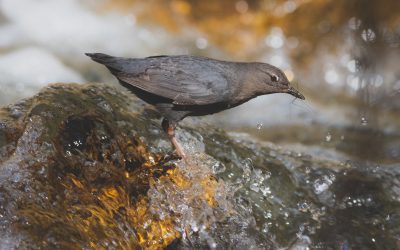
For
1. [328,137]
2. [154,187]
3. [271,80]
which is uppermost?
[271,80]

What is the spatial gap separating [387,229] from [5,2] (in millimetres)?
6512

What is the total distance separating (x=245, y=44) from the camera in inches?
356

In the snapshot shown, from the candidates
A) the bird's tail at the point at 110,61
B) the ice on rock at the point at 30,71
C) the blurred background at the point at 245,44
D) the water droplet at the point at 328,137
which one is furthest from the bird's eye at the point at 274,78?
the ice on rock at the point at 30,71

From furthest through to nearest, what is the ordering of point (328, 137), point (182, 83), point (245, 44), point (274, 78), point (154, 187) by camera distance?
point (245, 44) < point (328, 137) < point (274, 78) < point (182, 83) < point (154, 187)

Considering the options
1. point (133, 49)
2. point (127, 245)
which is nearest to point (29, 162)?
point (127, 245)

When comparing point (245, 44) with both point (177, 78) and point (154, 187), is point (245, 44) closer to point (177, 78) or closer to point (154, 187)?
point (177, 78)

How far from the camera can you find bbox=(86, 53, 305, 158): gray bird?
4711mm

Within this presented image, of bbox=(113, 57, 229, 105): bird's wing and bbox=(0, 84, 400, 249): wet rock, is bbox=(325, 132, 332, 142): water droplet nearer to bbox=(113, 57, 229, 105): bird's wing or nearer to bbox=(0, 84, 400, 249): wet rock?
bbox=(0, 84, 400, 249): wet rock

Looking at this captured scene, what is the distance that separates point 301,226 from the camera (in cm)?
473

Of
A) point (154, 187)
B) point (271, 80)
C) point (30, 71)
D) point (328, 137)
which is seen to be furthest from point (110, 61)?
point (328, 137)

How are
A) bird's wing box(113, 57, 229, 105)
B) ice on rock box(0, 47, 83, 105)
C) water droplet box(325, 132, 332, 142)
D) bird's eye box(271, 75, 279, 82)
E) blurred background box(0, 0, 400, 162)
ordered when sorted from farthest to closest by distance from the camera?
1. blurred background box(0, 0, 400, 162)
2. water droplet box(325, 132, 332, 142)
3. ice on rock box(0, 47, 83, 105)
4. bird's eye box(271, 75, 279, 82)
5. bird's wing box(113, 57, 229, 105)

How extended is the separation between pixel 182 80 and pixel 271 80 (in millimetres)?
748

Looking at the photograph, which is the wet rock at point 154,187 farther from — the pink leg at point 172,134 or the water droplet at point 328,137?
the water droplet at point 328,137

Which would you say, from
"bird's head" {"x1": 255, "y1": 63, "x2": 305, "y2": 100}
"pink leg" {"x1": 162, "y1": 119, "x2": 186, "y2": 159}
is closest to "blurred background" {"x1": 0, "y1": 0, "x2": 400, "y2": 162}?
"bird's head" {"x1": 255, "y1": 63, "x2": 305, "y2": 100}
